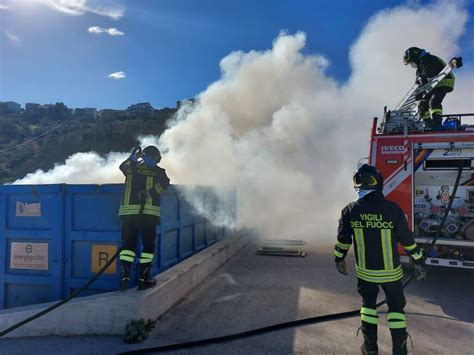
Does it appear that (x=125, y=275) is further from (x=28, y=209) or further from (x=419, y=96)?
(x=419, y=96)

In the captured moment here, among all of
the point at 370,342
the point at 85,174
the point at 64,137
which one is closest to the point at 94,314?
the point at 370,342

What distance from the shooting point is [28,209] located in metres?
4.77

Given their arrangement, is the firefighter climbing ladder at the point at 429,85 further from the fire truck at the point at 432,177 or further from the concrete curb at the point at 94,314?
the concrete curb at the point at 94,314

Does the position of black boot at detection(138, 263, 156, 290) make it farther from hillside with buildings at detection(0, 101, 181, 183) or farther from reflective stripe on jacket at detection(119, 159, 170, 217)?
hillside with buildings at detection(0, 101, 181, 183)

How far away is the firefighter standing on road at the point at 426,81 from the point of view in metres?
6.32

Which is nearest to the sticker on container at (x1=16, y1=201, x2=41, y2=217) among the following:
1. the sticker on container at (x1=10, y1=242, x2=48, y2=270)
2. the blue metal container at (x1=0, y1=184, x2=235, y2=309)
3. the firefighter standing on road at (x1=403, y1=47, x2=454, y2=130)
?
the blue metal container at (x1=0, y1=184, x2=235, y2=309)

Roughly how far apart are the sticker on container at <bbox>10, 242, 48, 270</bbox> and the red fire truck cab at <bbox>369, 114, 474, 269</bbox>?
5.11 m

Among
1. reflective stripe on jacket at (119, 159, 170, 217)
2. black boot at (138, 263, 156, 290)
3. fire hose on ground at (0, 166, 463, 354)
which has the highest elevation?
reflective stripe on jacket at (119, 159, 170, 217)

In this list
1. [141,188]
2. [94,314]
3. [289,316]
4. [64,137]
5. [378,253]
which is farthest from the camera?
[64,137]

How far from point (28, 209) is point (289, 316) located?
12.2 ft

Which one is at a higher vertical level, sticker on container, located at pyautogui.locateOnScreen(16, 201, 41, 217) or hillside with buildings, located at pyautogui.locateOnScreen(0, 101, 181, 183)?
hillside with buildings, located at pyautogui.locateOnScreen(0, 101, 181, 183)

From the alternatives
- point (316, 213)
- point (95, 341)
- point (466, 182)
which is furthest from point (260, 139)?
point (95, 341)

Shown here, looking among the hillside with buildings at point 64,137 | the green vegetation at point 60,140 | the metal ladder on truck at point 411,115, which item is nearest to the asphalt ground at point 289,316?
the metal ladder on truck at point 411,115

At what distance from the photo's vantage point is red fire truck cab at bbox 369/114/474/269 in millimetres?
5445
